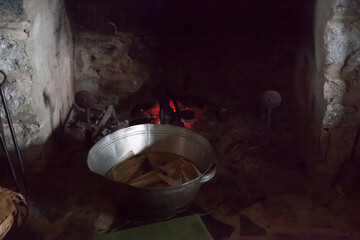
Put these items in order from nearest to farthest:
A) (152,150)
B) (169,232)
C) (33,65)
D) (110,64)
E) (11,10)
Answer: (169,232), (11,10), (33,65), (152,150), (110,64)

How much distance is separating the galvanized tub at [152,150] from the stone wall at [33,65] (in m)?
0.35

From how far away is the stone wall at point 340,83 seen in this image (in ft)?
5.77

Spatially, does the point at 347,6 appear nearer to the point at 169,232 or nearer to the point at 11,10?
the point at 169,232

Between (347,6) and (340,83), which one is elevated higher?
(347,6)

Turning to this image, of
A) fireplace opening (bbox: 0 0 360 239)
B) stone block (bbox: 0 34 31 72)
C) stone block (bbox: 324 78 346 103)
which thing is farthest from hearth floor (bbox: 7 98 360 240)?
stone block (bbox: 0 34 31 72)

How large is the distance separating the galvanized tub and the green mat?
211mm

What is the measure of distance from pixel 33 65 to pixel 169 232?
101cm

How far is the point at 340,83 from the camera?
6.02 ft

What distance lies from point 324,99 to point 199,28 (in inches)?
35.1

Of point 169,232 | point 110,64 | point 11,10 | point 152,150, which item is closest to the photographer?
point 169,232

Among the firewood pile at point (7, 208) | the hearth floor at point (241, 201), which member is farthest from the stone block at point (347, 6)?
the firewood pile at point (7, 208)

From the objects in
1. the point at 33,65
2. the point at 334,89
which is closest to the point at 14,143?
the point at 33,65

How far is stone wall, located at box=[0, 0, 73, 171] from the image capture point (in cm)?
166

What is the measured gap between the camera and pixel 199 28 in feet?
7.61
